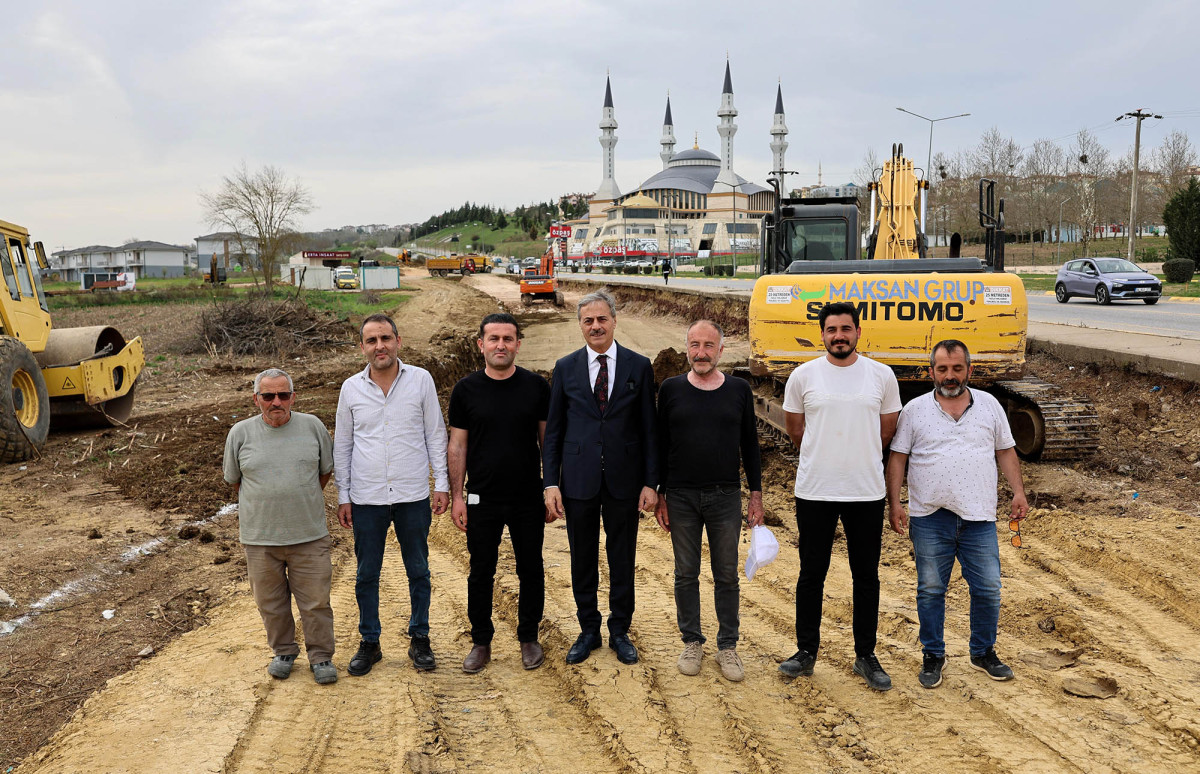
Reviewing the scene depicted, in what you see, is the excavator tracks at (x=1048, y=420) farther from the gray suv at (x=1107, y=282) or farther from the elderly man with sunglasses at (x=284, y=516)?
Result: the gray suv at (x=1107, y=282)

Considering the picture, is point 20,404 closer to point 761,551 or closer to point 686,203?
point 761,551

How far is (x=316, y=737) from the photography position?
413cm

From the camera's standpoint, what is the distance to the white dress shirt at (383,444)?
186 inches

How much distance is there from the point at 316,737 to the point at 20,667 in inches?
91.4

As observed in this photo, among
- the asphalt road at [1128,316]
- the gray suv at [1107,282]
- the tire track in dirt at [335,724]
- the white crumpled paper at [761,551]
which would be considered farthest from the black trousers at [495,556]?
the gray suv at [1107,282]

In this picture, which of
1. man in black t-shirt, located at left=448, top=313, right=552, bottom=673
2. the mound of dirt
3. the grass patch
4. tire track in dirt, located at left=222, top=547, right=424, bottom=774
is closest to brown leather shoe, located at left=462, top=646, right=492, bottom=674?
man in black t-shirt, located at left=448, top=313, right=552, bottom=673

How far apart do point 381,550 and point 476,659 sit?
0.80 metres

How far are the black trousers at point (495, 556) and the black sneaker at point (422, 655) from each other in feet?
0.85

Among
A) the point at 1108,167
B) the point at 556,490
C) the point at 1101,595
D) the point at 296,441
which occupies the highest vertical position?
the point at 1108,167

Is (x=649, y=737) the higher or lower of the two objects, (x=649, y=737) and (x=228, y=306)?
the lower

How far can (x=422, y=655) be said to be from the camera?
4.89 m

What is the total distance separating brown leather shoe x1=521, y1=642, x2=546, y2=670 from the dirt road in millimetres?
62

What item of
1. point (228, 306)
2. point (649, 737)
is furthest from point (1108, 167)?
point (649, 737)

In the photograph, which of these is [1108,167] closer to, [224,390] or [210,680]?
[224,390]
